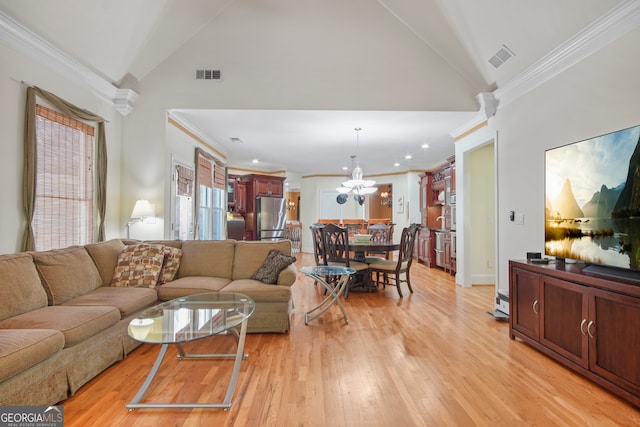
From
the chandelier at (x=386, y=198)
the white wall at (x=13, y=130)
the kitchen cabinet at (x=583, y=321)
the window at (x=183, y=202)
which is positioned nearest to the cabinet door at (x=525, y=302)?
the kitchen cabinet at (x=583, y=321)

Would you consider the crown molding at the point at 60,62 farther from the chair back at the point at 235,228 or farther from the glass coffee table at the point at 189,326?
the chair back at the point at 235,228

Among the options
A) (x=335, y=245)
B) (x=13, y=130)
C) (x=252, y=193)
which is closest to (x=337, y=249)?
(x=335, y=245)

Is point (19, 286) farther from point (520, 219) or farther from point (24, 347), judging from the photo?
point (520, 219)

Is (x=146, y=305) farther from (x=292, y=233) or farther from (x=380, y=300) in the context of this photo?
(x=292, y=233)

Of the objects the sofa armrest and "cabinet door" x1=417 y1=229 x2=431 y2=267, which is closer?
the sofa armrest

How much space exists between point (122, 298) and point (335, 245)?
9.14 ft

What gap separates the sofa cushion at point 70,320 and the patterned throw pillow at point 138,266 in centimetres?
74

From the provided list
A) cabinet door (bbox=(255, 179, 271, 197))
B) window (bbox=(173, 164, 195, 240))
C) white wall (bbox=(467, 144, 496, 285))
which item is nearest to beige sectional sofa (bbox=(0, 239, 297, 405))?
window (bbox=(173, 164, 195, 240))

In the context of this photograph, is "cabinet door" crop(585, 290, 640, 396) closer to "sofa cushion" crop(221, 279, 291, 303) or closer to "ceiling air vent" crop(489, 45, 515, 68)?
"sofa cushion" crop(221, 279, 291, 303)

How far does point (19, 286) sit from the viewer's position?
2.36 metres

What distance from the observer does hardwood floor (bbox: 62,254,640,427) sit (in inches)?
74.5

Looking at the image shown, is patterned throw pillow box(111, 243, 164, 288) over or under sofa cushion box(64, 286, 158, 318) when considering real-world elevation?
over

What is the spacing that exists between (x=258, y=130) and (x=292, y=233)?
5.68 m

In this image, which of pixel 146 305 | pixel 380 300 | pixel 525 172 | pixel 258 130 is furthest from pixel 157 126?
pixel 525 172
